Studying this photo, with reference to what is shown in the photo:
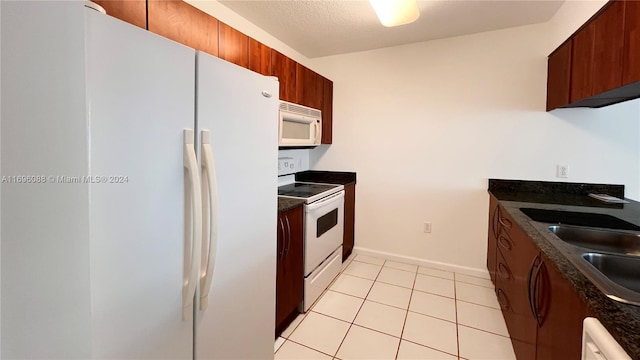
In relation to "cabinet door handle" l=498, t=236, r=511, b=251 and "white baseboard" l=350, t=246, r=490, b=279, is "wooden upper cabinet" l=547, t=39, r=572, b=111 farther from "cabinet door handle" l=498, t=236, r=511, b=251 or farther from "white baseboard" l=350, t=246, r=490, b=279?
"white baseboard" l=350, t=246, r=490, b=279

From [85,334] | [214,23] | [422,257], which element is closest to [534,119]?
[422,257]

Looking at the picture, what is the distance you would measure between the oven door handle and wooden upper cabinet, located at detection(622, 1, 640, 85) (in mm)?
1856

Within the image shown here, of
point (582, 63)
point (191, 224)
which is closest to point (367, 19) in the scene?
point (582, 63)

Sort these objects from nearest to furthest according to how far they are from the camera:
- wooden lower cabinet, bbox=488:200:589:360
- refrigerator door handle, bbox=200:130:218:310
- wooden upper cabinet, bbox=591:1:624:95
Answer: wooden lower cabinet, bbox=488:200:589:360 < refrigerator door handle, bbox=200:130:218:310 < wooden upper cabinet, bbox=591:1:624:95

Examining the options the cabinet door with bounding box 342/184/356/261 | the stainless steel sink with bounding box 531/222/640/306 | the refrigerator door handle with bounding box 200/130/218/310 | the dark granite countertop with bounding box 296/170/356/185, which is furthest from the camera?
the dark granite countertop with bounding box 296/170/356/185

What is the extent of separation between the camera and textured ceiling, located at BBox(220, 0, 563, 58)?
7.11ft

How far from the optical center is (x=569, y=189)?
7.97ft

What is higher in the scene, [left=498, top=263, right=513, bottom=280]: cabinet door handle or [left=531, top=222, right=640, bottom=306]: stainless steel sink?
[left=531, top=222, right=640, bottom=306]: stainless steel sink

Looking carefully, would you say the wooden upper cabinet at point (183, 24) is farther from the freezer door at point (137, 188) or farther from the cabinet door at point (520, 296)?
the cabinet door at point (520, 296)

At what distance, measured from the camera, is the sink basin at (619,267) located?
1.08 metres

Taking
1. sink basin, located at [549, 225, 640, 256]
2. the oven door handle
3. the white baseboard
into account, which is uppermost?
the oven door handle

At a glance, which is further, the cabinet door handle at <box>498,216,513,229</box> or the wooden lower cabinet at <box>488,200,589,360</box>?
the cabinet door handle at <box>498,216,513,229</box>

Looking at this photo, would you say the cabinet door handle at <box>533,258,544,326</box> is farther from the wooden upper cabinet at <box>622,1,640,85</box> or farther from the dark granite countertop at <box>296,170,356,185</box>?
the dark granite countertop at <box>296,170,356,185</box>

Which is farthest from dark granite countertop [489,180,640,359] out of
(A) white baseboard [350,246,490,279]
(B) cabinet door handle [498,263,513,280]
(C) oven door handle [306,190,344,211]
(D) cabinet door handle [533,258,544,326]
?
(C) oven door handle [306,190,344,211]
